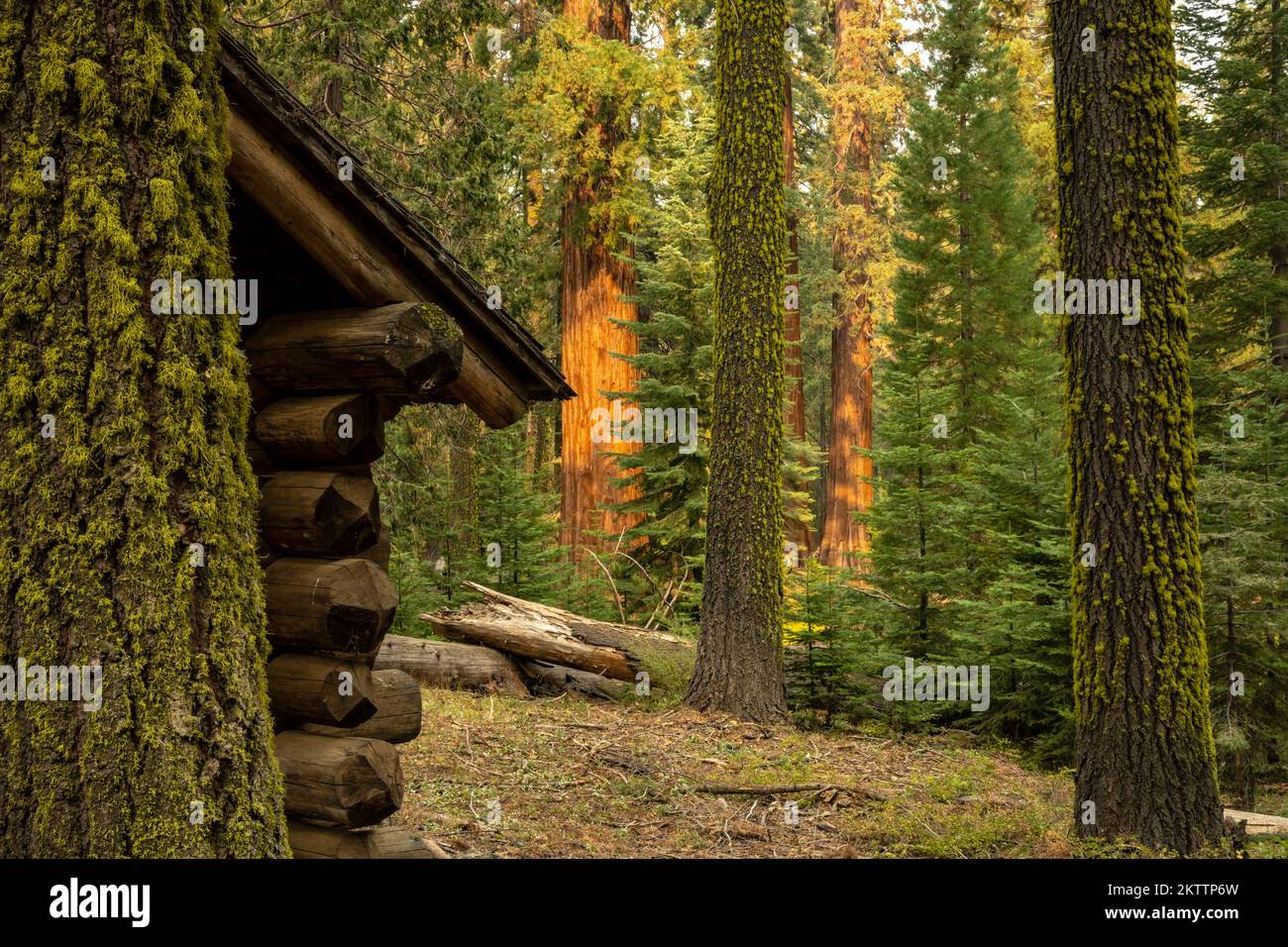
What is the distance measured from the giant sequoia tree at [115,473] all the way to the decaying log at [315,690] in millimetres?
1160

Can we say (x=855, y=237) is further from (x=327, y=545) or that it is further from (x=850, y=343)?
(x=327, y=545)

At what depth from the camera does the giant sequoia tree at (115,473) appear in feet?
11.7

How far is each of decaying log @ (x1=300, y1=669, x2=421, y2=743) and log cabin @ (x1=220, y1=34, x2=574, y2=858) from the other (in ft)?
Answer: 0.33

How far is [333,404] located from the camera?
4941mm

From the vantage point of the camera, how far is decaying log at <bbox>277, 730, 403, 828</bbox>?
A: 4980mm

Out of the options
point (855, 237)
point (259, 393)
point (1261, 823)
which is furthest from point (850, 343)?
point (259, 393)

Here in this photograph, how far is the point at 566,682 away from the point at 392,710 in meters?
6.36

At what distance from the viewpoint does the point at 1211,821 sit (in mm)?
6285

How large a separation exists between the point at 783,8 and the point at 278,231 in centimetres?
746

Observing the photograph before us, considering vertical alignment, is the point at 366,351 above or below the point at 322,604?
above

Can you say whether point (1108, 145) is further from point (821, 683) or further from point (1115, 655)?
point (821, 683)

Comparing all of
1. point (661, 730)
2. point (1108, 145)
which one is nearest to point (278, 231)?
point (1108, 145)

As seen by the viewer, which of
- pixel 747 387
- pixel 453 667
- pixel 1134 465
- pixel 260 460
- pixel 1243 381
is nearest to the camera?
pixel 260 460

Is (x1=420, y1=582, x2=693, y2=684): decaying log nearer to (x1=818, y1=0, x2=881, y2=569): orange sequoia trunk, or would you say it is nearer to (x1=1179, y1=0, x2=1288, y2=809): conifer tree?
(x1=1179, y1=0, x2=1288, y2=809): conifer tree
